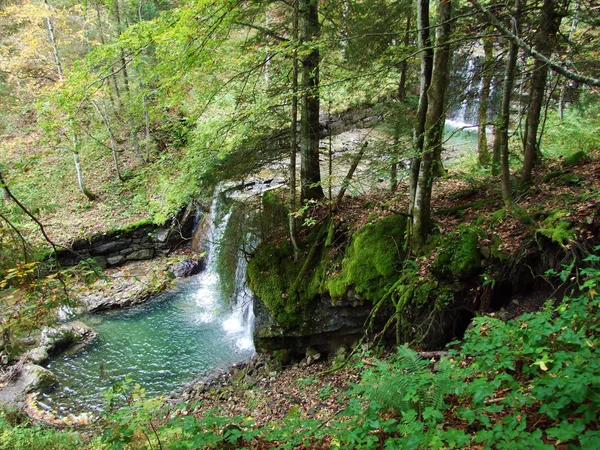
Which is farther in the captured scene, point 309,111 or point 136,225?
point 136,225

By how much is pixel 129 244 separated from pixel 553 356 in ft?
47.6

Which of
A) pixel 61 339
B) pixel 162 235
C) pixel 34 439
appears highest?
pixel 162 235

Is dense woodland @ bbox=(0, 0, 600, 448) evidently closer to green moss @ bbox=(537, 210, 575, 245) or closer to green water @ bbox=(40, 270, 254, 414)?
green moss @ bbox=(537, 210, 575, 245)

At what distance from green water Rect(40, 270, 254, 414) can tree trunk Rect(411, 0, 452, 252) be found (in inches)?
217

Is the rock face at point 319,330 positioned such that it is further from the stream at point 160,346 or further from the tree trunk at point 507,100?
the tree trunk at point 507,100

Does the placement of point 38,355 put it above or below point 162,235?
below

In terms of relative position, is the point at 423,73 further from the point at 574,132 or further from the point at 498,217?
the point at 574,132

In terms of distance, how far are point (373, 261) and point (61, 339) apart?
9.21 metres

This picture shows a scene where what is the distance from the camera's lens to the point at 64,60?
18734mm

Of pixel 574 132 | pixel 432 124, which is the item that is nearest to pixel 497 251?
pixel 432 124

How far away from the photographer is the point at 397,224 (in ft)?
21.6

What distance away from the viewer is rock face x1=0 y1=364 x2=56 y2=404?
328 inches

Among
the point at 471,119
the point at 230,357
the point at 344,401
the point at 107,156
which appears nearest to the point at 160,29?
the point at 344,401

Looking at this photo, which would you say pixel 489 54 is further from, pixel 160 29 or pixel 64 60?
pixel 64 60
